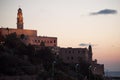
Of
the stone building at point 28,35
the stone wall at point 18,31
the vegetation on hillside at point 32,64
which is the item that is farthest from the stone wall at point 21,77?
the stone building at point 28,35

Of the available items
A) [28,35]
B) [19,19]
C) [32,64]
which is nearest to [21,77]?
[32,64]

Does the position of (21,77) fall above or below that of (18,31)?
below

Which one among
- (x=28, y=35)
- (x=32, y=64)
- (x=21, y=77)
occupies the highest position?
(x=28, y=35)

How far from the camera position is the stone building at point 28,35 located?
122 meters

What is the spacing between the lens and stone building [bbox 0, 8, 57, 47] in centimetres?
12212

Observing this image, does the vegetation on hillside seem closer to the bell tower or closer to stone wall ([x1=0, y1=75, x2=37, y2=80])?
stone wall ([x1=0, y1=75, x2=37, y2=80])

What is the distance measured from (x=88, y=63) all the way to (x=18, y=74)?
45998mm

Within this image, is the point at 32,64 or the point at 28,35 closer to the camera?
the point at 32,64

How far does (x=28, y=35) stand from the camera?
124188 mm

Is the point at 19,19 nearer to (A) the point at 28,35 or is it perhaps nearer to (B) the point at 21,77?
(A) the point at 28,35

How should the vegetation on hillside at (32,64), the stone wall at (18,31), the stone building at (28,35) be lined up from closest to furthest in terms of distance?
the vegetation on hillside at (32,64) < the stone wall at (18,31) < the stone building at (28,35)

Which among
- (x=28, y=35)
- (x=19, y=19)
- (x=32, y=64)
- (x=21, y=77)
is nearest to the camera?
(x=21, y=77)

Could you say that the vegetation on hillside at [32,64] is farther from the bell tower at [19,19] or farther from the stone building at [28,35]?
the bell tower at [19,19]

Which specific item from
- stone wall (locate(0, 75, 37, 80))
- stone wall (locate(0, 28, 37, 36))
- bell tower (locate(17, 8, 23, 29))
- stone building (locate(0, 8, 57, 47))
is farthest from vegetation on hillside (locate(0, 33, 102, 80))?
bell tower (locate(17, 8, 23, 29))
